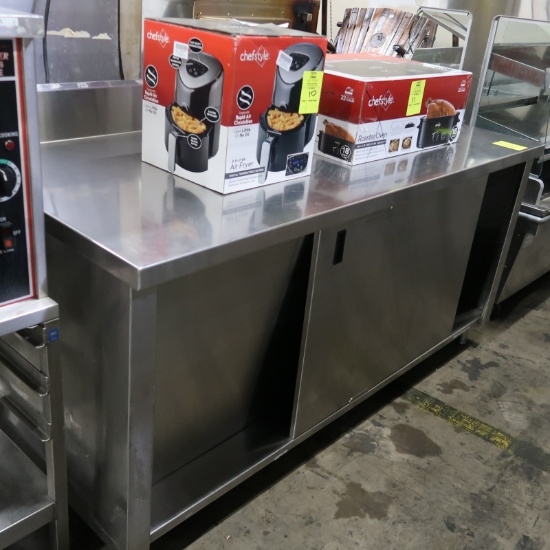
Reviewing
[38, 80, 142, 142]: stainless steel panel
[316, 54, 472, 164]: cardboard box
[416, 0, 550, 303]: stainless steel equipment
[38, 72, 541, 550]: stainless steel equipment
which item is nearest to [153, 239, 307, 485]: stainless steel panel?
[38, 72, 541, 550]: stainless steel equipment

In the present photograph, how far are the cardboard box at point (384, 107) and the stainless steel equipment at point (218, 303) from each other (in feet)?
0.19

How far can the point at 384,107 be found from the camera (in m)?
1.55

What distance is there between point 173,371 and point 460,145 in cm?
116

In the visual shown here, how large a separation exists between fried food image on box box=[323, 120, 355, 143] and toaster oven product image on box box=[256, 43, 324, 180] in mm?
184

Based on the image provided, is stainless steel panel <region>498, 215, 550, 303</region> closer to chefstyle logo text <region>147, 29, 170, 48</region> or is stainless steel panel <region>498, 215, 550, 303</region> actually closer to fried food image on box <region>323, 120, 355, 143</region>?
fried food image on box <region>323, 120, 355, 143</region>

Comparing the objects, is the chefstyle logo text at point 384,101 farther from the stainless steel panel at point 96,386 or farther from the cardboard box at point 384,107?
the stainless steel panel at point 96,386

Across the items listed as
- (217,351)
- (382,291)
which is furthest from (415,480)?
(217,351)

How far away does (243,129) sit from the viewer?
1.25m

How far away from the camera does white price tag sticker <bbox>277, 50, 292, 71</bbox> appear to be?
125 cm

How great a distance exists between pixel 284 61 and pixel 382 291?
73cm

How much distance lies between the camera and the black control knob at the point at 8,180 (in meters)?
0.86

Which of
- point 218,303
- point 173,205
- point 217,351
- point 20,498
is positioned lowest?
point 20,498

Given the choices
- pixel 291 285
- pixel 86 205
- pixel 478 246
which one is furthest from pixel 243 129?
pixel 478 246

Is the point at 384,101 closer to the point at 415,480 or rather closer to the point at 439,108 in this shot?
the point at 439,108
